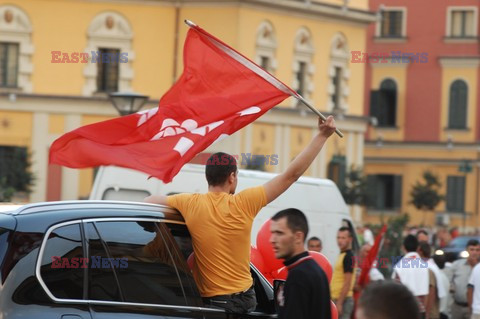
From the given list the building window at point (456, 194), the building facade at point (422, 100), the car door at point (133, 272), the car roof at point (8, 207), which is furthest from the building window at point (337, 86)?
the car roof at point (8, 207)

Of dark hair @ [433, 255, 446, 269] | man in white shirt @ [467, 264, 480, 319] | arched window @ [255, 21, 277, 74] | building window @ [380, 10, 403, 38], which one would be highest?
building window @ [380, 10, 403, 38]

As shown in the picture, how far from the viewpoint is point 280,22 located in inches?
2186

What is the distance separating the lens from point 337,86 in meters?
59.2

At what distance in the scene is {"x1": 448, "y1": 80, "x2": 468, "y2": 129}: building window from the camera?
229 ft

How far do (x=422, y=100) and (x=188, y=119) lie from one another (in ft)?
202

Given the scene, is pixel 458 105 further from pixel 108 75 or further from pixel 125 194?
pixel 125 194

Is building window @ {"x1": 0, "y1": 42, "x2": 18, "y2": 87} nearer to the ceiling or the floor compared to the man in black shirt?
nearer to the ceiling

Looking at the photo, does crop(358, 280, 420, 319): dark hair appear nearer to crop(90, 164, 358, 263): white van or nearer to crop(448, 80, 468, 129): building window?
crop(90, 164, 358, 263): white van

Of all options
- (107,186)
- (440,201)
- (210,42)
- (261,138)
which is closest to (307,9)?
(261,138)

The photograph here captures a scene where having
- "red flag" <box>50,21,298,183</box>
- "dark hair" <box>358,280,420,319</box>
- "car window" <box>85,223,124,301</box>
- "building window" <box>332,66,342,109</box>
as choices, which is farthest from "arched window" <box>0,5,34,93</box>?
"dark hair" <box>358,280,420,319</box>

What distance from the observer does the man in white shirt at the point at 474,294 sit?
15.8 meters

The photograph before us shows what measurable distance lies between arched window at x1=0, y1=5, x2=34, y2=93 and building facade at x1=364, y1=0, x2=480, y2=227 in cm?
2224

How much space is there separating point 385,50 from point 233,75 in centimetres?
6180

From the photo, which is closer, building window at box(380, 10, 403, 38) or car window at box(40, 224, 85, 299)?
car window at box(40, 224, 85, 299)
